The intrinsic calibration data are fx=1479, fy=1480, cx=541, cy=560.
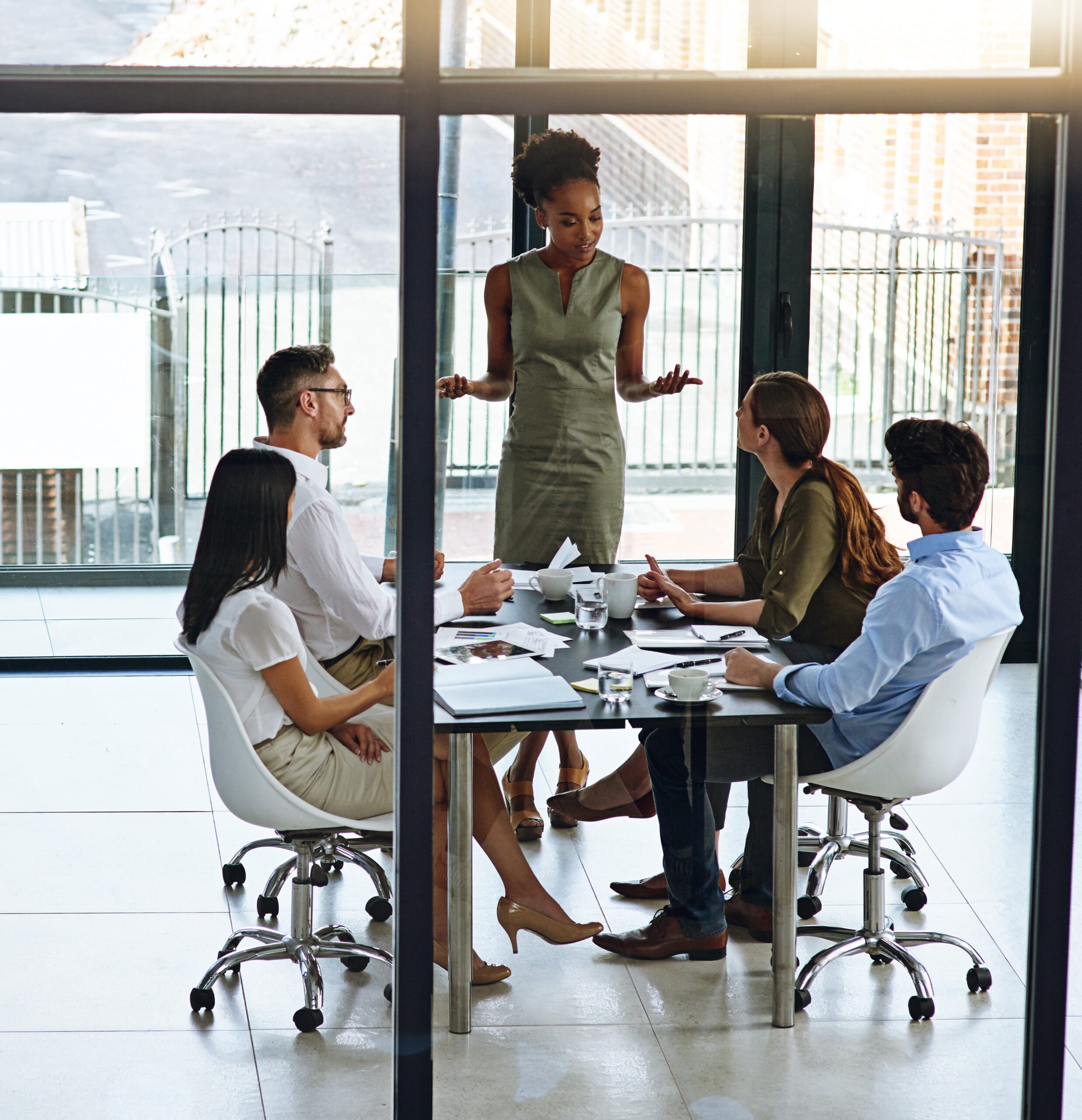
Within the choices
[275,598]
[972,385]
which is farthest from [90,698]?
[972,385]

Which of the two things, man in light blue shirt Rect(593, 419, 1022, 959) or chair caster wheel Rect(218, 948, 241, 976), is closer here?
man in light blue shirt Rect(593, 419, 1022, 959)

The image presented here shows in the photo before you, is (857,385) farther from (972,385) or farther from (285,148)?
(285,148)

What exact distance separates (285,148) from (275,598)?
2.50ft

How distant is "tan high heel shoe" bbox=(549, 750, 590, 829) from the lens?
8.92ft

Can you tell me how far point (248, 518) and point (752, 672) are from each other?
38.3 inches

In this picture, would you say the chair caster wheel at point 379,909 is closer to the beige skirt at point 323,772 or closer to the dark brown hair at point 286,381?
the beige skirt at point 323,772

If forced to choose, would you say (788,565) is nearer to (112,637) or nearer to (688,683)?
(688,683)

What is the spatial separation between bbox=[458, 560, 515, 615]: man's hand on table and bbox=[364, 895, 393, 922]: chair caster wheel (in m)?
0.54

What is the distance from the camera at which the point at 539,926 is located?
2.76 metres

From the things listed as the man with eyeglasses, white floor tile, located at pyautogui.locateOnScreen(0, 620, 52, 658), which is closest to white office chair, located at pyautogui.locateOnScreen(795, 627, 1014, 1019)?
the man with eyeglasses

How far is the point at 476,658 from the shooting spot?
264cm

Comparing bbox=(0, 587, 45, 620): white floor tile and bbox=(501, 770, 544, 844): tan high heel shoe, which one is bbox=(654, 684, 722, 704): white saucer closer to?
bbox=(501, 770, 544, 844): tan high heel shoe

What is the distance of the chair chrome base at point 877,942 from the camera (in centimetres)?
291

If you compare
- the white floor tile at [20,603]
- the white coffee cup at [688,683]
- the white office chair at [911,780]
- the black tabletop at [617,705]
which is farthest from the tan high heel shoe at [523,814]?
the white floor tile at [20,603]
